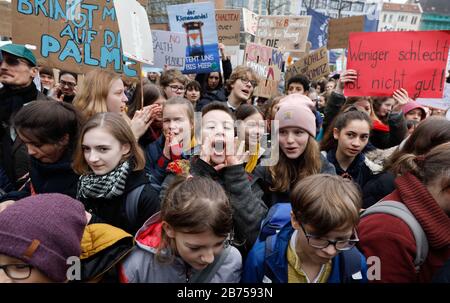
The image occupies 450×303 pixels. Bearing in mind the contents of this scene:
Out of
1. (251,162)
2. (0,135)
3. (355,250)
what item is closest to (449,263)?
(355,250)

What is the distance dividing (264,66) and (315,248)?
5155 mm

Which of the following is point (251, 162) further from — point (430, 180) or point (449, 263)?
point (449, 263)

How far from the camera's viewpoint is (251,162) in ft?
8.53

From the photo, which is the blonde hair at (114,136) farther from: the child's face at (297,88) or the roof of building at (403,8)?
the roof of building at (403,8)

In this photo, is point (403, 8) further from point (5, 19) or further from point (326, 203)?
point (326, 203)

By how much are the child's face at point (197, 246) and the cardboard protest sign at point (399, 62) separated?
101 inches

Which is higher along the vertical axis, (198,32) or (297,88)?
(198,32)

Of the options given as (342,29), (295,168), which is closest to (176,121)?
(295,168)

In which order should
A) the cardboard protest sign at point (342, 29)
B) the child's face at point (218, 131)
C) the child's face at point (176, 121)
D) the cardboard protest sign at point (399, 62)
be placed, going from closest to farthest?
the child's face at point (218, 131) < the child's face at point (176, 121) < the cardboard protest sign at point (399, 62) < the cardboard protest sign at point (342, 29)

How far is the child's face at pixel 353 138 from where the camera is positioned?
2975 millimetres

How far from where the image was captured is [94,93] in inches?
111

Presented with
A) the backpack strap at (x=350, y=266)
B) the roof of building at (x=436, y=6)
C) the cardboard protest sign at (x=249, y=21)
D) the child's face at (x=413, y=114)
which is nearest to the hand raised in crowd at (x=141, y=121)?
the backpack strap at (x=350, y=266)

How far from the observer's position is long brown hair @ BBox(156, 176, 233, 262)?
151cm

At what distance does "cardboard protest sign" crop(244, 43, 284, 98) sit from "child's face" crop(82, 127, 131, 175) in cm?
427
